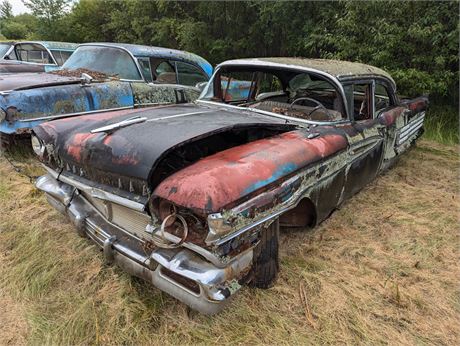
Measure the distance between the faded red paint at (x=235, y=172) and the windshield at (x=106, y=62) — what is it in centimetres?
345

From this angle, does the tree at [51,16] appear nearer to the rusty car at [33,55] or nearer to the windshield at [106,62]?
the rusty car at [33,55]

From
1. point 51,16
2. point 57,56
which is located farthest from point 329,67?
point 51,16

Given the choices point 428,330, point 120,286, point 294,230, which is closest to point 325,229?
point 294,230

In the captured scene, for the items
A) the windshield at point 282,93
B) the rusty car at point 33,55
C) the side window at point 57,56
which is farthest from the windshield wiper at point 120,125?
the side window at point 57,56

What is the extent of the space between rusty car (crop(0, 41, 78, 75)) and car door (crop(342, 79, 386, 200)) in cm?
628

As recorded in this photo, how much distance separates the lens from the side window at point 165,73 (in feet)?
18.2

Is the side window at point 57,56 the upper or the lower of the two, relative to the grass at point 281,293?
upper

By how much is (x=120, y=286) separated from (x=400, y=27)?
6.37m

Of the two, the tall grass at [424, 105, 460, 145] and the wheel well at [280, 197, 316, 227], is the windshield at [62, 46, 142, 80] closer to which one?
the wheel well at [280, 197, 316, 227]

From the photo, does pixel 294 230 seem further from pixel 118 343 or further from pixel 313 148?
pixel 118 343

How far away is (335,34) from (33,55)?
6.69m

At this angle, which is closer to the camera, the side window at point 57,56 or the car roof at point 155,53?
the car roof at point 155,53

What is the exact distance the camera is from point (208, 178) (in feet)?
6.13

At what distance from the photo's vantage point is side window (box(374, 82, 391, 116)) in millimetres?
4068
